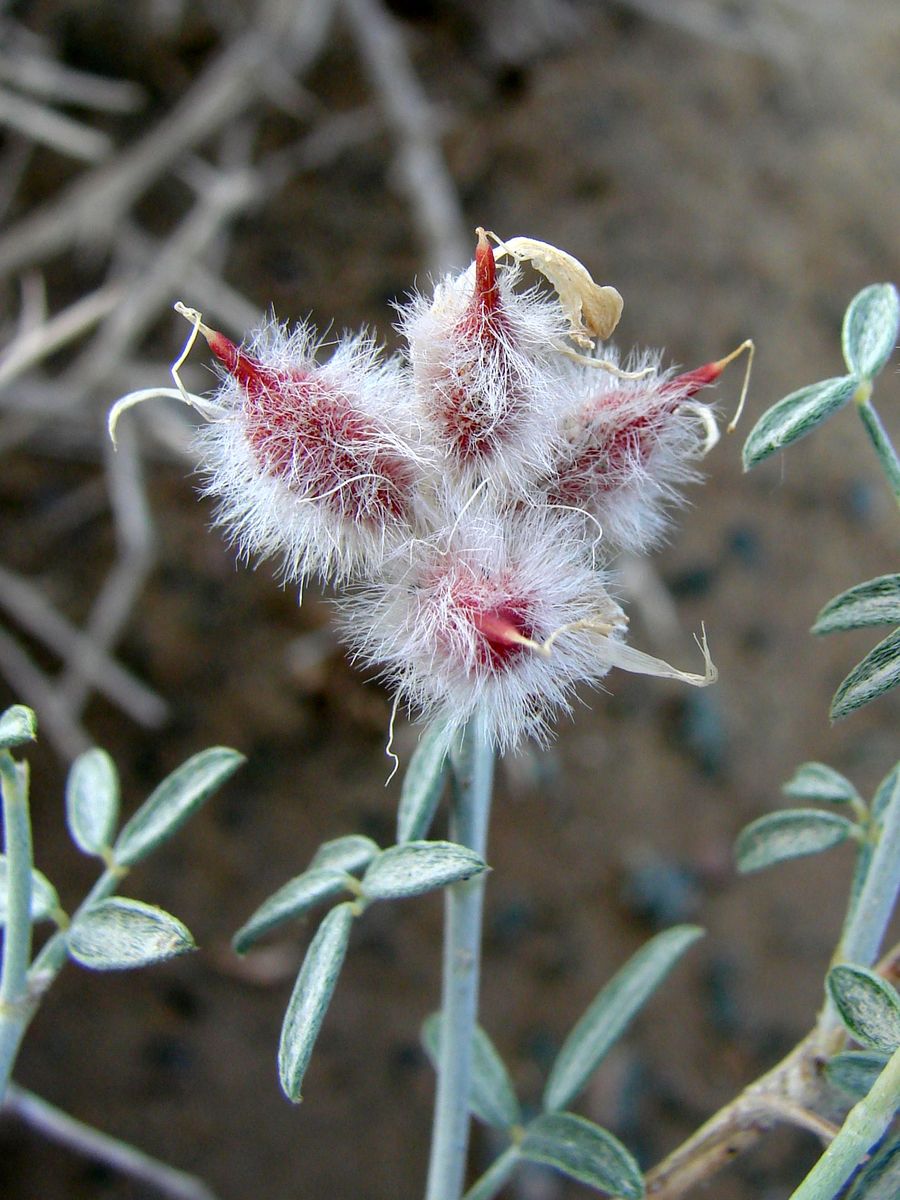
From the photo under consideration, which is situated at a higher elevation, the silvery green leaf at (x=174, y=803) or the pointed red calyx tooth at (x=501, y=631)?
Result: the pointed red calyx tooth at (x=501, y=631)

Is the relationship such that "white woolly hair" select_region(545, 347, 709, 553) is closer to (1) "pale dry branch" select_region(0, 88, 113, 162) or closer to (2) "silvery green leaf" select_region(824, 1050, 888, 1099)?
(2) "silvery green leaf" select_region(824, 1050, 888, 1099)

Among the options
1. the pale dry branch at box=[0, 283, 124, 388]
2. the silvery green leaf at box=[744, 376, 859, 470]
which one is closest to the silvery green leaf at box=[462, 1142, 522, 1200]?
the silvery green leaf at box=[744, 376, 859, 470]

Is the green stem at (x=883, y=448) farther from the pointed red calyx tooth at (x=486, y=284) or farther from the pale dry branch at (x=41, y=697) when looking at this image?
the pale dry branch at (x=41, y=697)

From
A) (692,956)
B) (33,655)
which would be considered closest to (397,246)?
(33,655)

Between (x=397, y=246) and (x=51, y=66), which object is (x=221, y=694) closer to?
(x=397, y=246)

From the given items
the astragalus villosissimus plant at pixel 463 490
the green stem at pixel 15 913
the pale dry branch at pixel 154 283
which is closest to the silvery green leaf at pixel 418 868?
the astragalus villosissimus plant at pixel 463 490

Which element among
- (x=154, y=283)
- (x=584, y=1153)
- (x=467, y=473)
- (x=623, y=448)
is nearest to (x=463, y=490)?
(x=467, y=473)

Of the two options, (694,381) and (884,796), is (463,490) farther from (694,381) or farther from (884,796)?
(884,796)
